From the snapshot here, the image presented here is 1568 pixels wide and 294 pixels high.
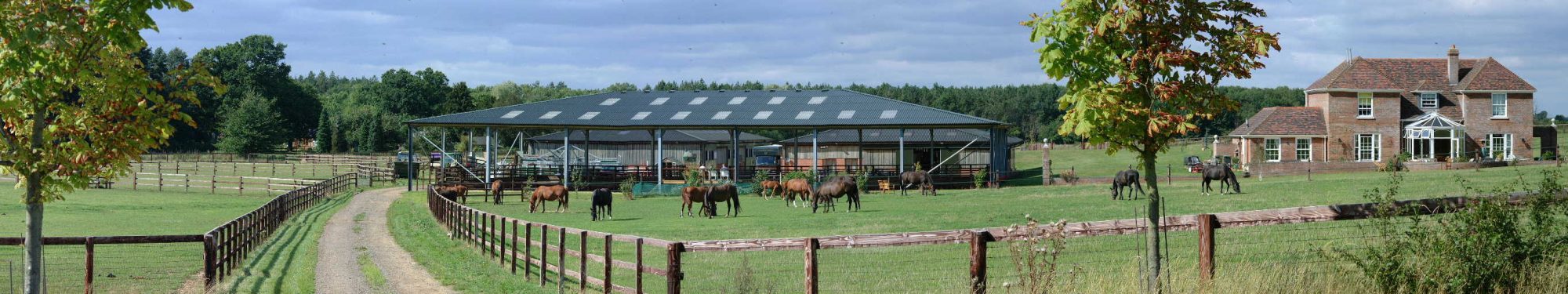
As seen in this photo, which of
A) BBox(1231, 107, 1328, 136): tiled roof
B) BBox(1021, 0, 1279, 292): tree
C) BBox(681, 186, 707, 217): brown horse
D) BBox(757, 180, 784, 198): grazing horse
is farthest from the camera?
BBox(1231, 107, 1328, 136): tiled roof

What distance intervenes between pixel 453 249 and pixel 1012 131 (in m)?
91.1

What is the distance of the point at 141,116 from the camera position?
28.9 ft

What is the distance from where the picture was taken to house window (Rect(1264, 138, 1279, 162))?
50.2m

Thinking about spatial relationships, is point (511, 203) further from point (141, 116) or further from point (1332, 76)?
point (1332, 76)

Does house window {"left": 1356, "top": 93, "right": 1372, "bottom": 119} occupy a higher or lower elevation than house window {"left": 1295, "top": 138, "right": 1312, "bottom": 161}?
higher

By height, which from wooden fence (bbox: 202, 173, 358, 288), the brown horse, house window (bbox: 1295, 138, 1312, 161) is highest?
house window (bbox: 1295, 138, 1312, 161)

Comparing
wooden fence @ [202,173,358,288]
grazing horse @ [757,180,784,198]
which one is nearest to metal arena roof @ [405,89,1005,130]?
grazing horse @ [757,180,784,198]

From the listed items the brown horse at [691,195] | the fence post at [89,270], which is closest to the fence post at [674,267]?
the fence post at [89,270]

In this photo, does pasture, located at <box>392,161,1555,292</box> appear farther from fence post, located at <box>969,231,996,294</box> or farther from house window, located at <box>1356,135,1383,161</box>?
house window, located at <box>1356,135,1383,161</box>

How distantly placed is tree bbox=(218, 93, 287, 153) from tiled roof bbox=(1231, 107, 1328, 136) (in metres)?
71.4

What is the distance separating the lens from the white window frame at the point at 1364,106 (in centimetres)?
4875

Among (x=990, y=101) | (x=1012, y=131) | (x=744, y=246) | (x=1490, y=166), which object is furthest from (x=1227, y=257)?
(x=990, y=101)

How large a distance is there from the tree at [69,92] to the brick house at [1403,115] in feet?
156

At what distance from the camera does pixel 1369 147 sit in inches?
1932
